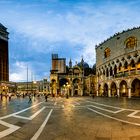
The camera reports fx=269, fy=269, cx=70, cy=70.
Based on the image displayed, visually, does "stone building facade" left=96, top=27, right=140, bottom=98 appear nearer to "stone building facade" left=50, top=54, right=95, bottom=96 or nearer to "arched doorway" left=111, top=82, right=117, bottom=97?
"arched doorway" left=111, top=82, right=117, bottom=97

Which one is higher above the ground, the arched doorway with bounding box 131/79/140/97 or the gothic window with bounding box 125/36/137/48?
the gothic window with bounding box 125/36/137/48

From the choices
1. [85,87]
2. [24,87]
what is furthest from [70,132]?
[24,87]

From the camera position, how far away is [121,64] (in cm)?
6388

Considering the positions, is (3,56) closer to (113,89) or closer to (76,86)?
(76,86)

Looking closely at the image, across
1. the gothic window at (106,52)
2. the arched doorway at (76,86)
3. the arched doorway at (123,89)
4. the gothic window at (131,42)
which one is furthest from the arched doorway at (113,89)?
the arched doorway at (76,86)

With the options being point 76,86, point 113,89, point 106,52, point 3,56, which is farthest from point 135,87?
point 3,56

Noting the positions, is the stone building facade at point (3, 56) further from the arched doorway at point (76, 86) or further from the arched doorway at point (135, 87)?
the arched doorway at point (135, 87)

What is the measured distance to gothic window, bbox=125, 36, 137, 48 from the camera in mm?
59469

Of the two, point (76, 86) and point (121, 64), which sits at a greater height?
point (121, 64)

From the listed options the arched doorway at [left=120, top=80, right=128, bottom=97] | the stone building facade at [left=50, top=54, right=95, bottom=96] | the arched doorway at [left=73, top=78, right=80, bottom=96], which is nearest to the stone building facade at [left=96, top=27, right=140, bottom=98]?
the arched doorway at [left=120, top=80, right=128, bottom=97]

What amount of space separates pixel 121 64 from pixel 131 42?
5.98m

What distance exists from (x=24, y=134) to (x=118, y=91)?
180ft

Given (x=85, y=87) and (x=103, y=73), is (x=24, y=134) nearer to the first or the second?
(x=103, y=73)

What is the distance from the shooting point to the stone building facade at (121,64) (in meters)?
58.8
